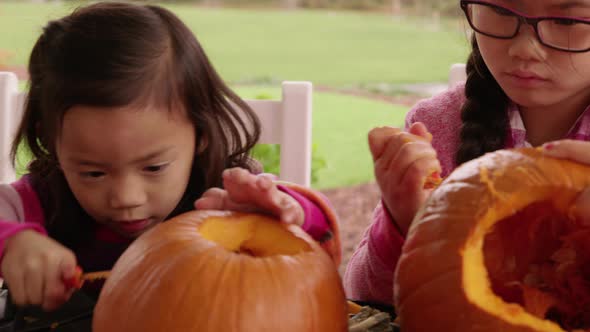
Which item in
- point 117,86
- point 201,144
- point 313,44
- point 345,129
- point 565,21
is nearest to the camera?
point 565,21

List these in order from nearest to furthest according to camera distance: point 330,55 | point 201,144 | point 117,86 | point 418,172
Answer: point 418,172 < point 117,86 < point 201,144 < point 330,55

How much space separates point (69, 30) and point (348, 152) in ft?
15.6

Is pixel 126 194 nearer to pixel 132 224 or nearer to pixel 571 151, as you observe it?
pixel 132 224

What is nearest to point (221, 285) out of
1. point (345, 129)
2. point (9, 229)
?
point (9, 229)

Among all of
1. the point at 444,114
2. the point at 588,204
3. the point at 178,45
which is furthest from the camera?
the point at 444,114

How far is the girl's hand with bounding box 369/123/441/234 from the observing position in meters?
0.69

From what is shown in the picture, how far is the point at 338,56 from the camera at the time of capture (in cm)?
839

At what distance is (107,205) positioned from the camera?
924 millimetres

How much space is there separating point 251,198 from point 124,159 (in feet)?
0.80

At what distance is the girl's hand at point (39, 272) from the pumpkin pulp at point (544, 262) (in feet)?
1.35

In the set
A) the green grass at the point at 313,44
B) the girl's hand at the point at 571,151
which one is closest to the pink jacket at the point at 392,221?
the girl's hand at the point at 571,151

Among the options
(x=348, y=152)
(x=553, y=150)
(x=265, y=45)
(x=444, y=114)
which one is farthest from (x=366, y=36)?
(x=553, y=150)

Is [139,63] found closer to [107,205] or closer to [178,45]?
[178,45]

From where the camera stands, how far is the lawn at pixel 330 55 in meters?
5.82
